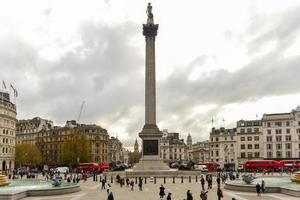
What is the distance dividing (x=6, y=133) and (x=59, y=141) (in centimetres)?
5175

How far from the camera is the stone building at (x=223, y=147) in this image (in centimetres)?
17125

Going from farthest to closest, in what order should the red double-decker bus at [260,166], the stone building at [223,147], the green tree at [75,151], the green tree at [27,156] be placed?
the stone building at [223,147]
the green tree at [27,156]
the green tree at [75,151]
the red double-decker bus at [260,166]

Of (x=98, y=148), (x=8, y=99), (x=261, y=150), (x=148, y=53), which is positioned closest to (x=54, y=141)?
(x=98, y=148)

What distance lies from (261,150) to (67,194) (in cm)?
11880

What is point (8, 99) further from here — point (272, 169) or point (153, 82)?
point (272, 169)

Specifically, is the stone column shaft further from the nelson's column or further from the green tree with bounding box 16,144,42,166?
the green tree with bounding box 16,144,42,166

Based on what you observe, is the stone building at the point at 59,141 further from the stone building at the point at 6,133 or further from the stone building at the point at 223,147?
the stone building at the point at 223,147

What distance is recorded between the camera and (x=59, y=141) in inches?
7431

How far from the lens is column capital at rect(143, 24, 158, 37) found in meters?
100

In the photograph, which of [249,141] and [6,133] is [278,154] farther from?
[6,133]

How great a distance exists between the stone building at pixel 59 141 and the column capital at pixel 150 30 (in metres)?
94.5

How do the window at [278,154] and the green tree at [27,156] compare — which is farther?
the green tree at [27,156]

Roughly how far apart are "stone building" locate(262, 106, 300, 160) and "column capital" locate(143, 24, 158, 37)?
72.6 m

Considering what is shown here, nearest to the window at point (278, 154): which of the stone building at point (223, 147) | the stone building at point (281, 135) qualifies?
the stone building at point (281, 135)
